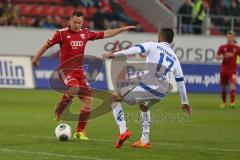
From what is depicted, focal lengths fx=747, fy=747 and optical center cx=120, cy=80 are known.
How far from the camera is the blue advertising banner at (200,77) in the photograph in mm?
30906

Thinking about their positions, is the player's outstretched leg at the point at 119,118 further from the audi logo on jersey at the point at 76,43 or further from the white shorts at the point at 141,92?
the audi logo on jersey at the point at 76,43

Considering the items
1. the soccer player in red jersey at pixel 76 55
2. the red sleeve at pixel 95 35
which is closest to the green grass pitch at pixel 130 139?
the soccer player in red jersey at pixel 76 55

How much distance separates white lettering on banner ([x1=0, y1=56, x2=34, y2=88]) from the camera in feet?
91.4

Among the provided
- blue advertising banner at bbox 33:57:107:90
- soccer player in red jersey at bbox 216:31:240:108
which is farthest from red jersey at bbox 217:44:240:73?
blue advertising banner at bbox 33:57:107:90

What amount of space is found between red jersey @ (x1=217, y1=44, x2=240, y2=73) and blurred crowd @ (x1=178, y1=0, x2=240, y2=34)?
11315 mm

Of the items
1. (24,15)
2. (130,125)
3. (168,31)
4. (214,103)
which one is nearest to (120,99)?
(168,31)

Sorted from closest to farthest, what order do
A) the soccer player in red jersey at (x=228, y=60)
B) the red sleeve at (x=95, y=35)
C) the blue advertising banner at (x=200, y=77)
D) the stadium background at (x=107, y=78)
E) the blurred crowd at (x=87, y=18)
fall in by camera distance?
the stadium background at (x=107, y=78), the red sleeve at (x=95, y=35), the soccer player in red jersey at (x=228, y=60), the blue advertising banner at (x=200, y=77), the blurred crowd at (x=87, y=18)

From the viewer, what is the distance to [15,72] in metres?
28.0

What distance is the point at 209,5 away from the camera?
3888cm

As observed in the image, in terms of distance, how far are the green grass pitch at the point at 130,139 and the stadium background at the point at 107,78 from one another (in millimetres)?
17

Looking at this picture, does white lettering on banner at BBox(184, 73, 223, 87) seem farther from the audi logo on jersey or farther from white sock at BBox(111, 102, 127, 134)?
white sock at BBox(111, 102, 127, 134)

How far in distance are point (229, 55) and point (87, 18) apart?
12051mm

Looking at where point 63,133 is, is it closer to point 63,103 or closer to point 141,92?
point 63,103

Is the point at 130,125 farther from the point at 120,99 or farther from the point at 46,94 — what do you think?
the point at 46,94
